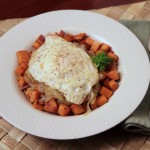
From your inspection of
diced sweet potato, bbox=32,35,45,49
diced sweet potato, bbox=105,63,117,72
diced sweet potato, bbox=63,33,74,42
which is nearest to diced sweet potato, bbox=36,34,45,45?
diced sweet potato, bbox=32,35,45,49

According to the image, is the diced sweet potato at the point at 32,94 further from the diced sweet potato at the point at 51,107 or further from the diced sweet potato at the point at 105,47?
the diced sweet potato at the point at 105,47

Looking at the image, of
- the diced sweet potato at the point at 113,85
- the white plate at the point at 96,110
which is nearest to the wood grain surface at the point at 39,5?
the white plate at the point at 96,110

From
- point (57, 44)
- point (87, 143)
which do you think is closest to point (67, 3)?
point (57, 44)

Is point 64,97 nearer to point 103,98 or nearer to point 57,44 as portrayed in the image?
point 103,98

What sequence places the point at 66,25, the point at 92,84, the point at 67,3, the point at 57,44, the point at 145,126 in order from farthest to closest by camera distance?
1. the point at 67,3
2. the point at 66,25
3. the point at 57,44
4. the point at 92,84
5. the point at 145,126

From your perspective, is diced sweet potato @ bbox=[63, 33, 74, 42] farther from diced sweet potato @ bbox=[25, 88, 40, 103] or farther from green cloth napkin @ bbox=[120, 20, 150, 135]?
green cloth napkin @ bbox=[120, 20, 150, 135]

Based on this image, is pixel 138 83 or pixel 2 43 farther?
pixel 2 43
